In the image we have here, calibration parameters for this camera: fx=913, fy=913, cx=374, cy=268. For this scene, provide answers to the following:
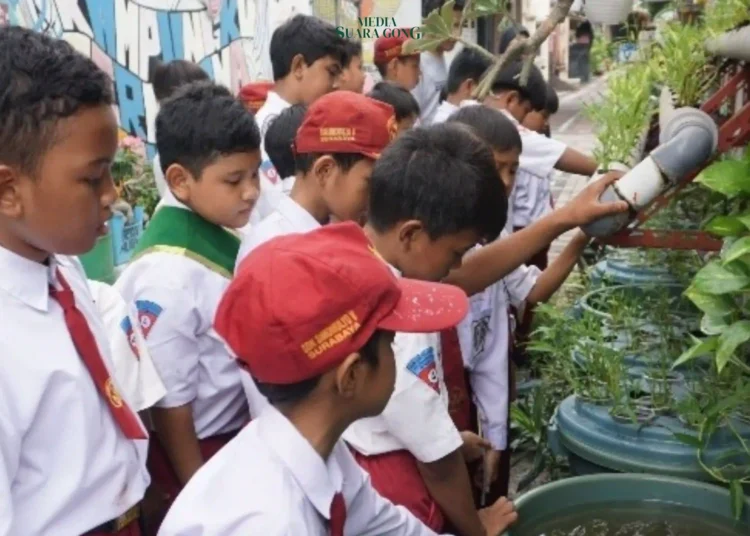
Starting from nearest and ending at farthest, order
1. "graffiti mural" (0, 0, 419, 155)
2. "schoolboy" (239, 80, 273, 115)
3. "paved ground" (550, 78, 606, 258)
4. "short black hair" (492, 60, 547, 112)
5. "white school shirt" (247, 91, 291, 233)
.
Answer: "white school shirt" (247, 91, 291, 233)
"short black hair" (492, 60, 547, 112)
"schoolboy" (239, 80, 273, 115)
"graffiti mural" (0, 0, 419, 155)
"paved ground" (550, 78, 606, 258)

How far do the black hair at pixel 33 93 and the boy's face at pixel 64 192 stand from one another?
0.5 inches

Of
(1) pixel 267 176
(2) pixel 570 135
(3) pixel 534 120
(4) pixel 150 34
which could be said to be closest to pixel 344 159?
(1) pixel 267 176

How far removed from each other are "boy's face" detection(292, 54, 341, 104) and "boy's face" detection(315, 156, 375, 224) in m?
1.43

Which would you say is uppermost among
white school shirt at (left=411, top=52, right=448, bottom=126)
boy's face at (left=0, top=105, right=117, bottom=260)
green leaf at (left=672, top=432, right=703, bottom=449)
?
boy's face at (left=0, top=105, right=117, bottom=260)

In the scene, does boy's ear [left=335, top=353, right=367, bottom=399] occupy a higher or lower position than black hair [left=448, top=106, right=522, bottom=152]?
higher

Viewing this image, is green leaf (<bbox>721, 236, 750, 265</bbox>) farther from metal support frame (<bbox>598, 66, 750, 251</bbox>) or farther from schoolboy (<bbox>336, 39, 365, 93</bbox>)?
schoolboy (<bbox>336, 39, 365, 93</bbox>)

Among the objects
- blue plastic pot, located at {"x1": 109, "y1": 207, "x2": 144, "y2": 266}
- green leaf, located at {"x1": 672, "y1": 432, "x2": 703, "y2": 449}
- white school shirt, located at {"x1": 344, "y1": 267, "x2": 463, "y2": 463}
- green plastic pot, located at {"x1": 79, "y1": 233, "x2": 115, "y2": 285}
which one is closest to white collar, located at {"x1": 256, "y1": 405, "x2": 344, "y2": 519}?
white school shirt, located at {"x1": 344, "y1": 267, "x2": 463, "y2": 463}

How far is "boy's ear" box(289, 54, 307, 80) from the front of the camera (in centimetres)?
355

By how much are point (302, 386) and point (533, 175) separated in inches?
108

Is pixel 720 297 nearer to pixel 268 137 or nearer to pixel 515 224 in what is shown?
pixel 268 137

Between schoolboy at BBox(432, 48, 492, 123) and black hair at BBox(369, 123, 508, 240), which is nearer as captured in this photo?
black hair at BBox(369, 123, 508, 240)

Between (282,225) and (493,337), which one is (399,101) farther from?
(282,225)

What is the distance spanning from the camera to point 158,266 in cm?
195

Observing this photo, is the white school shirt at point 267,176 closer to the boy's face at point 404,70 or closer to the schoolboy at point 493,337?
the schoolboy at point 493,337
